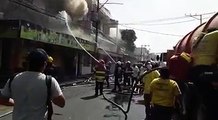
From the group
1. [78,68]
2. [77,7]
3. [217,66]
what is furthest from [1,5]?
[217,66]

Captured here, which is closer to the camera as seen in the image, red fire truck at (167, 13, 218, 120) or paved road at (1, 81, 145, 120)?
red fire truck at (167, 13, 218, 120)

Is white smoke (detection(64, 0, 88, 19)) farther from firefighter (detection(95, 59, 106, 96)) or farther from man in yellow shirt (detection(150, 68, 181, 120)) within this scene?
man in yellow shirt (detection(150, 68, 181, 120))

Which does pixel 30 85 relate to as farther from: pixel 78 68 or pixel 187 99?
pixel 78 68

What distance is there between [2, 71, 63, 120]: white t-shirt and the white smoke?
29430 mm

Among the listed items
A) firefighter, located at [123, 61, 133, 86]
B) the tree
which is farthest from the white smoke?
the tree

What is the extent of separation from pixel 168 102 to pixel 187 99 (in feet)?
1.47

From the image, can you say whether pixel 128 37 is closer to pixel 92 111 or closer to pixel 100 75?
pixel 100 75

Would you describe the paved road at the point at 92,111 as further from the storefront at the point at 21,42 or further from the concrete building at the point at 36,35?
the storefront at the point at 21,42

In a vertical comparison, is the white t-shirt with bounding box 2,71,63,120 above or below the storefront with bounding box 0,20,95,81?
below

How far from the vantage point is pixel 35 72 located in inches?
186

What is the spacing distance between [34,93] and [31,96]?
0.14 ft

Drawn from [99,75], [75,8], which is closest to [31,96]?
[99,75]

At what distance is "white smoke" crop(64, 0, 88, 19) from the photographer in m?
34.6

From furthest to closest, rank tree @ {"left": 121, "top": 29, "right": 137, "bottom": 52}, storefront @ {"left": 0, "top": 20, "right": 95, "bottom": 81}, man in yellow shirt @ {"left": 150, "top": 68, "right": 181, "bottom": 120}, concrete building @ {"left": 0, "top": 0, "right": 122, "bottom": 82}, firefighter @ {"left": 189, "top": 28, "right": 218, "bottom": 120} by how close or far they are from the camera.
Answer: tree @ {"left": 121, "top": 29, "right": 137, "bottom": 52}
concrete building @ {"left": 0, "top": 0, "right": 122, "bottom": 82}
storefront @ {"left": 0, "top": 20, "right": 95, "bottom": 81}
man in yellow shirt @ {"left": 150, "top": 68, "right": 181, "bottom": 120}
firefighter @ {"left": 189, "top": 28, "right": 218, "bottom": 120}
